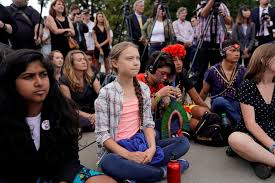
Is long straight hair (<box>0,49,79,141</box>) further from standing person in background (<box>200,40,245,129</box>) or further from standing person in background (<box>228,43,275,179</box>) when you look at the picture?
standing person in background (<box>200,40,245,129</box>)

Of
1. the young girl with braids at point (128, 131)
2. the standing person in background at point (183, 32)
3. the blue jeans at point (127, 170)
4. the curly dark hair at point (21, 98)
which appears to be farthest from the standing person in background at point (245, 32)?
the curly dark hair at point (21, 98)

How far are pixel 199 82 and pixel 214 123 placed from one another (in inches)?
66.9

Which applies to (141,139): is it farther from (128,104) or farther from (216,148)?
(216,148)

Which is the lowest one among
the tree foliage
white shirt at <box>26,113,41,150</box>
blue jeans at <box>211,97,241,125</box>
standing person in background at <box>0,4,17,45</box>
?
blue jeans at <box>211,97,241,125</box>

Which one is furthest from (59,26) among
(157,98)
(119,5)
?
(119,5)

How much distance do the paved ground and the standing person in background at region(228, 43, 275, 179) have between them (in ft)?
0.38

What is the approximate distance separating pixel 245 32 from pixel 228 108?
9.57ft

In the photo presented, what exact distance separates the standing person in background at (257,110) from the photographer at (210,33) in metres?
1.97

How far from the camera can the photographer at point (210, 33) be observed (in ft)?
16.1

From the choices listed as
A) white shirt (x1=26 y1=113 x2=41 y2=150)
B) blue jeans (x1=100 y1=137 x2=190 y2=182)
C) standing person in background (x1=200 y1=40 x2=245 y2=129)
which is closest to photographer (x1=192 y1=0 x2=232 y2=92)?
standing person in background (x1=200 y1=40 x2=245 y2=129)

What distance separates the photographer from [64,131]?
219 cm

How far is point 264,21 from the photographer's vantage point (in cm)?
626

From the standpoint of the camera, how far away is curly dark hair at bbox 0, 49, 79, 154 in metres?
2.02

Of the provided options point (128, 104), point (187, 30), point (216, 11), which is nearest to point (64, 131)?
point (128, 104)
